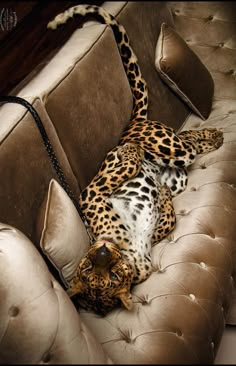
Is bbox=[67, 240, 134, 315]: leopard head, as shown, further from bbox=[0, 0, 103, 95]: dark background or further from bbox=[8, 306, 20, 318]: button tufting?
bbox=[0, 0, 103, 95]: dark background

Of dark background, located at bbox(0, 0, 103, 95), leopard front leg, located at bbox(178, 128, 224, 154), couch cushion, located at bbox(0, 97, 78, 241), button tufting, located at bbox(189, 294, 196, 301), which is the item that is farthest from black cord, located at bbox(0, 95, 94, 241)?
leopard front leg, located at bbox(178, 128, 224, 154)

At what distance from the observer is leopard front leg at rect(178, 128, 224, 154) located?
2.41m

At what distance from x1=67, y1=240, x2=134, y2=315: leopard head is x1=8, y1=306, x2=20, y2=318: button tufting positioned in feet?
1.12

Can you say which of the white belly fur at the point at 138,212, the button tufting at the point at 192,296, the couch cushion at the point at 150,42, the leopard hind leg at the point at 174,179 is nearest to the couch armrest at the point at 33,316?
the button tufting at the point at 192,296

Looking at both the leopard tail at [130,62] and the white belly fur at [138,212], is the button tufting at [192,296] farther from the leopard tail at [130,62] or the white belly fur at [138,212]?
the leopard tail at [130,62]

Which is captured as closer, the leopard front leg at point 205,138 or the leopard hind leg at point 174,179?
the leopard hind leg at point 174,179

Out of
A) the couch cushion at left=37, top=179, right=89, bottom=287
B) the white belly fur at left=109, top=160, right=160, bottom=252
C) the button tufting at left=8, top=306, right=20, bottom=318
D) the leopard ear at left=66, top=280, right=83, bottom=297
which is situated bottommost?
the white belly fur at left=109, top=160, right=160, bottom=252

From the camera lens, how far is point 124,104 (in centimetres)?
229

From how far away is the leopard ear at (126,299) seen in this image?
5.61 feet

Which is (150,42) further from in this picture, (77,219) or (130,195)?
(77,219)

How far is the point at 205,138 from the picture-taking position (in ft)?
8.00

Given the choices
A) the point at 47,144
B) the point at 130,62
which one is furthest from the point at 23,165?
the point at 130,62

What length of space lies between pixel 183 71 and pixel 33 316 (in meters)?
1.49

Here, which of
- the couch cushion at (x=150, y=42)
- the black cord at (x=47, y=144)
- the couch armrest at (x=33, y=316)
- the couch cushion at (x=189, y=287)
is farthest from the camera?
the couch cushion at (x=150, y=42)
